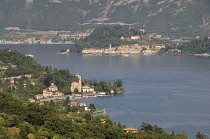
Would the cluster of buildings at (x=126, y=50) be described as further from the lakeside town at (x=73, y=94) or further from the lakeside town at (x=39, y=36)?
the lakeside town at (x=73, y=94)

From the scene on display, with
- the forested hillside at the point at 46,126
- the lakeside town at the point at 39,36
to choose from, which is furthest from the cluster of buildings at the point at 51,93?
the lakeside town at the point at 39,36

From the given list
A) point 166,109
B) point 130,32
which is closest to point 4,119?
point 166,109

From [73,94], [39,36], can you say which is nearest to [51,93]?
[73,94]

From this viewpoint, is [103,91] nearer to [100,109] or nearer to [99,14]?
[100,109]

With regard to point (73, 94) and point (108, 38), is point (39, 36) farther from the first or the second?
point (73, 94)

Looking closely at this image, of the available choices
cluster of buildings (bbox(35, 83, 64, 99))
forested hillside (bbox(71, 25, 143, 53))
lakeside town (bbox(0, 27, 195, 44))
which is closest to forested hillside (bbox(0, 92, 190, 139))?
cluster of buildings (bbox(35, 83, 64, 99))

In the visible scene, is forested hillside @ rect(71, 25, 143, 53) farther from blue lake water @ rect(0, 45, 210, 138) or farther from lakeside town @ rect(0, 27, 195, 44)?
blue lake water @ rect(0, 45, 210, 138)
